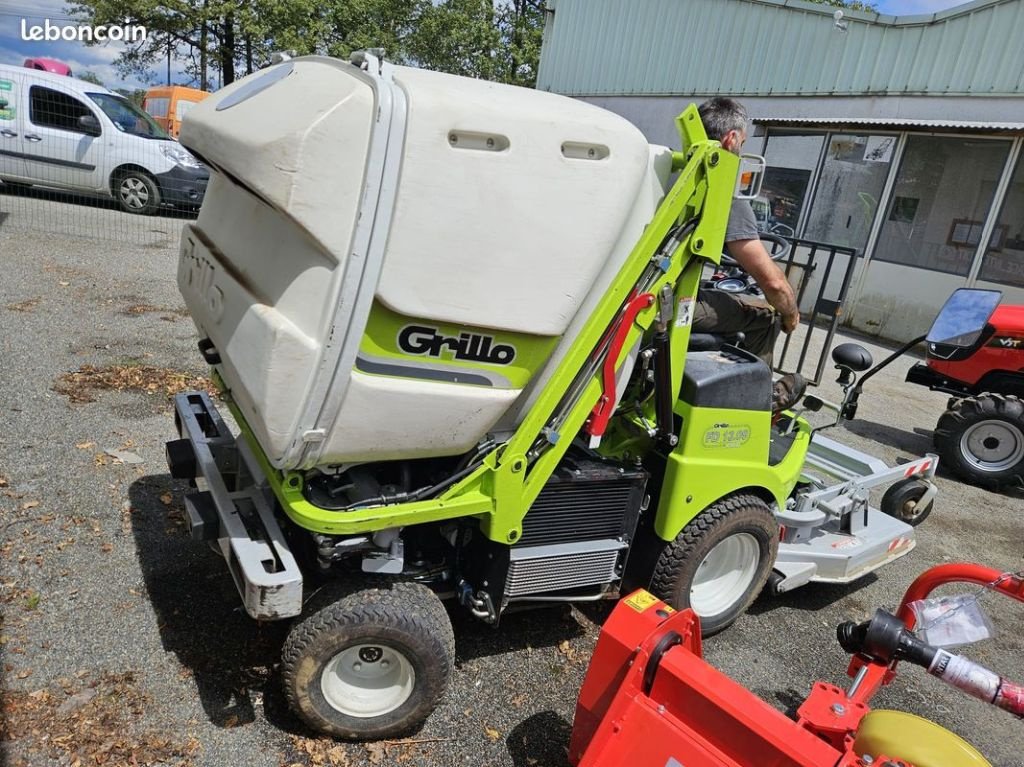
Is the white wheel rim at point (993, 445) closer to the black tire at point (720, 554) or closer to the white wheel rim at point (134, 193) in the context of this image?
the black tire at point (720, 554)

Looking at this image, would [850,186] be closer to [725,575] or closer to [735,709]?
[725,575]

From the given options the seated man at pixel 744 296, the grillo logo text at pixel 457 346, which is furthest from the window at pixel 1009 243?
the grillo logo text at pixel 457 346

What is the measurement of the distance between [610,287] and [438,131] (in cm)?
79

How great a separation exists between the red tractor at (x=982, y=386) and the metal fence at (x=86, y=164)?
30.5 ft

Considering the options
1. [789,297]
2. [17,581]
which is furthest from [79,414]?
[789,297]

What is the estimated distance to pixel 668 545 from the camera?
308 cm

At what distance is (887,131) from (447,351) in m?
11.9

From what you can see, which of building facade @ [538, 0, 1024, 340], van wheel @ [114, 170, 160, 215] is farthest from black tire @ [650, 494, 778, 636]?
van wheel @ [114, 170, 160, 215]

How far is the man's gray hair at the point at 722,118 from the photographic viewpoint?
10.3 feet

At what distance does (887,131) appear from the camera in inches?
463

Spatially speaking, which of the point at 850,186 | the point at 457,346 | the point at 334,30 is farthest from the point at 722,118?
the point at 334,30

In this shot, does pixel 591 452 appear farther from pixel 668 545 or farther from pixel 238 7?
pixel 238 7

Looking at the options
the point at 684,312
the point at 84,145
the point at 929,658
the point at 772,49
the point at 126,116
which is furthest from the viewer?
the point at 772,49

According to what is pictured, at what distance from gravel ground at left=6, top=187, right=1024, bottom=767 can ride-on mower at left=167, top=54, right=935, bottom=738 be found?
1.03 ft
